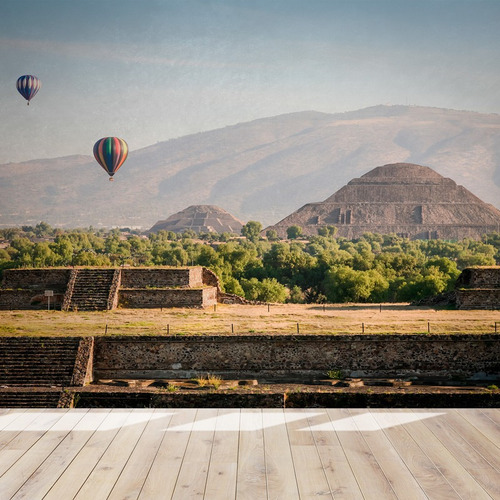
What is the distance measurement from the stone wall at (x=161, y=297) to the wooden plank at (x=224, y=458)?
2125 centimetres

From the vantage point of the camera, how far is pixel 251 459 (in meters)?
5.54

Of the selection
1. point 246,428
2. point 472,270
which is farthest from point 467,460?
point 472,270

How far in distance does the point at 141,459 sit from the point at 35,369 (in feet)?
47.5

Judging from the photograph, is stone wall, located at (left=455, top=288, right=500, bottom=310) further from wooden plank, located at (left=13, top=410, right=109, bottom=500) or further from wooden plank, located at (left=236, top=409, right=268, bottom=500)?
wooden plank, located at (left=13, top=410, right=109, bottom=500)

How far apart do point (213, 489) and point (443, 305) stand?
80.8ft

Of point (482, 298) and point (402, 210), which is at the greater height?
point (402, 210)

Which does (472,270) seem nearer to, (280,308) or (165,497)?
(280,308)

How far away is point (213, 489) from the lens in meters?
4.99

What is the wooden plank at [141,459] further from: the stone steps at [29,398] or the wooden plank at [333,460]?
the stone steps at [29,398]

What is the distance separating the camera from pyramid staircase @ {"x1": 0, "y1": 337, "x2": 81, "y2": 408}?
17.1 m

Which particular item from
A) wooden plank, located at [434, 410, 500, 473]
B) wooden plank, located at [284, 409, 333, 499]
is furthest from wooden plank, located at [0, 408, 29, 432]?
wooden plank, located at [434, 410, 500, 473]

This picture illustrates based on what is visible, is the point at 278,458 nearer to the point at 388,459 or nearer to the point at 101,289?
Result: the point at 388,459

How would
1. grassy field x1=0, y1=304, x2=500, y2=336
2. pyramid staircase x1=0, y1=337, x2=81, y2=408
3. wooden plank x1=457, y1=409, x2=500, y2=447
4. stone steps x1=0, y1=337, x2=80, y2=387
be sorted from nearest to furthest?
wooden plank x1=457, y1=409, x2=500, y2=447 → pyramid staircase x1=0, y1=337, x2=81, y2=408 → stone steps x1=0, y1=337, x2=80, y2=387 → grassy field x1=0, y1=304, x2=500, y2=336

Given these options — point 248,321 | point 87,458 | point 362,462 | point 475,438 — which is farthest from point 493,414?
point 248,321
